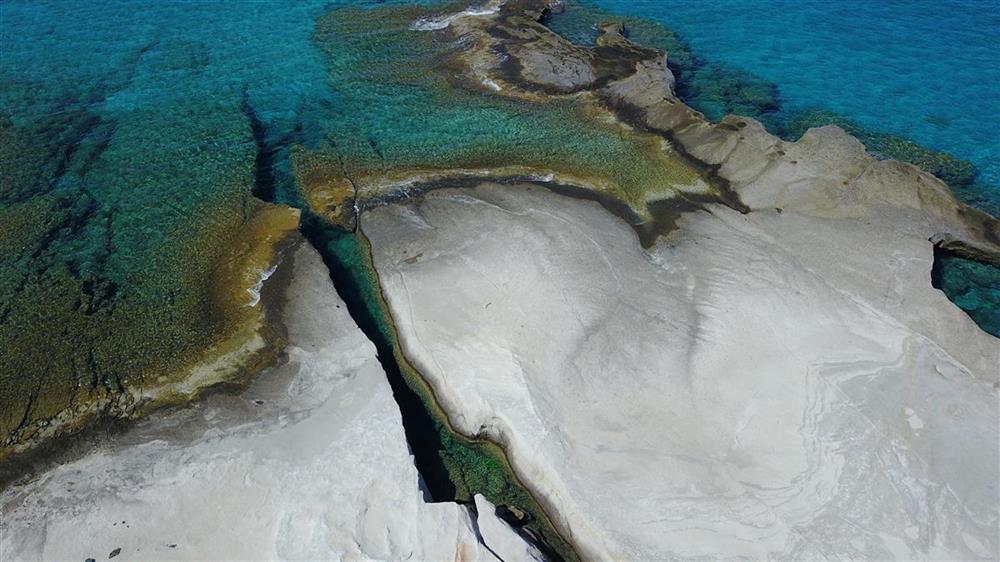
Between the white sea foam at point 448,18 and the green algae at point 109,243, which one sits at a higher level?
the white sea foam at point 448,18

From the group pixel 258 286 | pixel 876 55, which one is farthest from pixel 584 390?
pixel 876 55

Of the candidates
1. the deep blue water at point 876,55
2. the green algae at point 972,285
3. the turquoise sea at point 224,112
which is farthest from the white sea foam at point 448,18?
the green algae at point 972,285

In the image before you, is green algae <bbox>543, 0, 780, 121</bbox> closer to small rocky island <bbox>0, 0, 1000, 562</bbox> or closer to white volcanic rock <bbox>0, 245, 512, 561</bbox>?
small rocky island <bbox>0, 0, 1000, 562</bbox>

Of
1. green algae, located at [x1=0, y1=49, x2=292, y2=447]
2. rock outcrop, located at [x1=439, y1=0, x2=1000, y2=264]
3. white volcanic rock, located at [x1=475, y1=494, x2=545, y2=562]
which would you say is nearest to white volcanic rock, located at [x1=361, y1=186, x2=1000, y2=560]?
rock outcrop, located at [x1=439, y1=0, x2=1000, y2=264]

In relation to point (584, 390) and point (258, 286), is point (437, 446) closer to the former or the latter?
point (584, 390)

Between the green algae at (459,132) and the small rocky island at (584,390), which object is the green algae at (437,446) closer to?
the small rocky island at (584,390)
